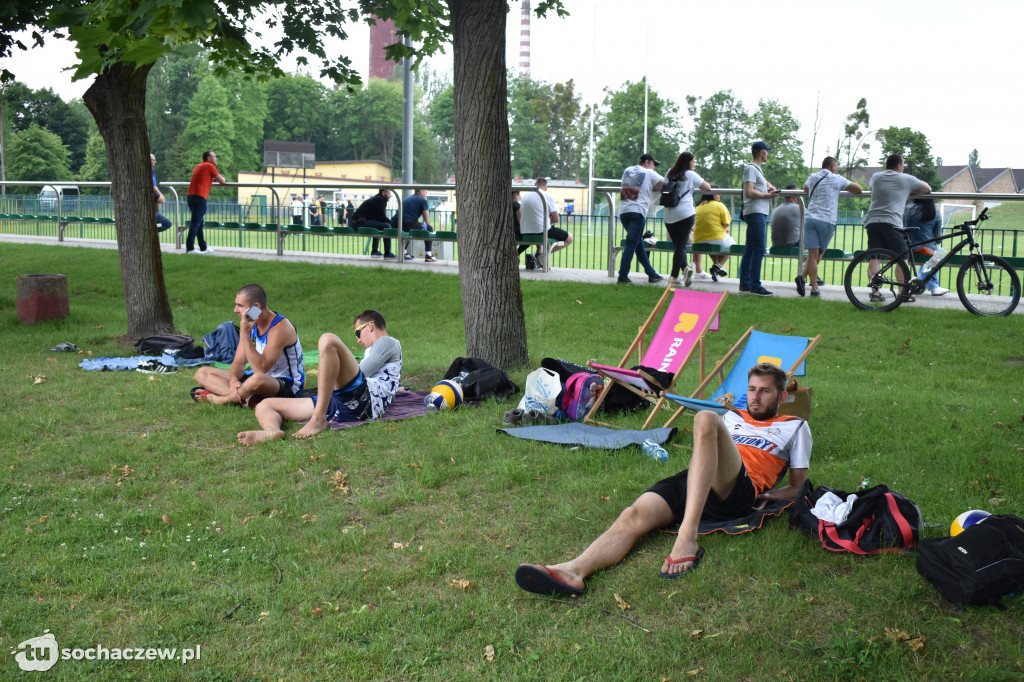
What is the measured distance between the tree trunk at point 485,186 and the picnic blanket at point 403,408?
2.68 feet

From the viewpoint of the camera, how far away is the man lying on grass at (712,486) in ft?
13.3

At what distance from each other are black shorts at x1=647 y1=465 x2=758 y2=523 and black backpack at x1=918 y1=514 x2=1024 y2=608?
3.01ft

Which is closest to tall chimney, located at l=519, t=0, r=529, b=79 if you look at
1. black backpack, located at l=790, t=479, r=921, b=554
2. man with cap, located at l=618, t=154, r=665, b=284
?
man with cap, located at l=618, t=154, r=665, b=284

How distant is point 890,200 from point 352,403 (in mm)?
7718

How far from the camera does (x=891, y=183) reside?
36.6 ft

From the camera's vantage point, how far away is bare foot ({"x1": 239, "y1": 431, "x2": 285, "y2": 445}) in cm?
628

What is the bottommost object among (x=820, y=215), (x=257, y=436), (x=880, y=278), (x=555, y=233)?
(x=257, y=436)

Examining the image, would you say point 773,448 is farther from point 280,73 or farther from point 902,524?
point 280,73

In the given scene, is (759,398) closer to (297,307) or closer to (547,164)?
(297,307)

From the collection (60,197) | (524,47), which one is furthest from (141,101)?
(524,47)

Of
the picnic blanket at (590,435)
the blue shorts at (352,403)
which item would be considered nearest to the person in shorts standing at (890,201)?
the picnic blanket at (590,435)

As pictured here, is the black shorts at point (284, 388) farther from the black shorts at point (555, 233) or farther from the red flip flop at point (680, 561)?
the black shorts at point (555, 233)

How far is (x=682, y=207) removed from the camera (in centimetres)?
1231

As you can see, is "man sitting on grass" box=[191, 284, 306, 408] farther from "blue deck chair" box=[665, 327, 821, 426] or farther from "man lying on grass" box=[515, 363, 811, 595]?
"man lying on grass" box=[515, 363, 811, 595]
